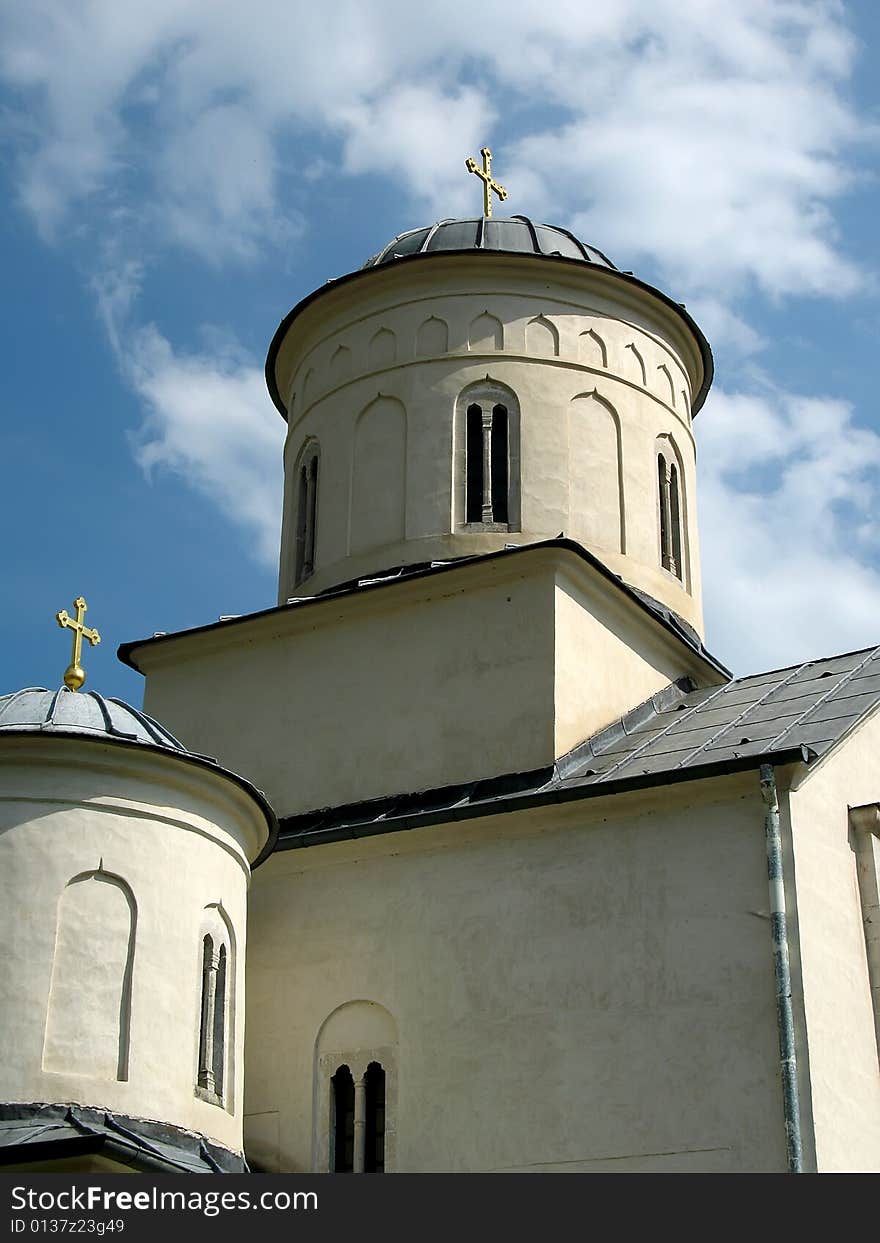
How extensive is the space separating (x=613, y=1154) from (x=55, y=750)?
171 inches

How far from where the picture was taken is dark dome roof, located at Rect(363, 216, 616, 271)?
17.0 metres

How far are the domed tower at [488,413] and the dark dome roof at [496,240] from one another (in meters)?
0.02

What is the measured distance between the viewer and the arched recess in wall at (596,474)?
15.9m

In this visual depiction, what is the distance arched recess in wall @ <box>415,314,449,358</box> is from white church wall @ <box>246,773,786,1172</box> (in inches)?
192

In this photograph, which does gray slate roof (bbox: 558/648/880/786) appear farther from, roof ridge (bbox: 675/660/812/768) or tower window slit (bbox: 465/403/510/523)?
tower window slit (bbox: 465/403/510/523)

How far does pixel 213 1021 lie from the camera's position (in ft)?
40.6

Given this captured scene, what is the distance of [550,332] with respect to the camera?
16.6 meters

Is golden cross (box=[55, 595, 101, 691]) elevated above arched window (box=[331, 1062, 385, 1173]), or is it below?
above

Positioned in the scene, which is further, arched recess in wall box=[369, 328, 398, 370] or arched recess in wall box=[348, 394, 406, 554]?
arched recess in wall box=[369, 328, 398, 370]

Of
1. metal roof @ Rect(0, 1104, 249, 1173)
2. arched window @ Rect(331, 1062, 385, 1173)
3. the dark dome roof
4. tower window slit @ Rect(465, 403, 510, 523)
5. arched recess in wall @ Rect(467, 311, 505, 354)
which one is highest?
the dark dome roof

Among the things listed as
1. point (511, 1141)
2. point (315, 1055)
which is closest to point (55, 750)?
point (315, 1055)

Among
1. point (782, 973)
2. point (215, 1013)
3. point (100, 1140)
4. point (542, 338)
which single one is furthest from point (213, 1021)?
point (542, 338)

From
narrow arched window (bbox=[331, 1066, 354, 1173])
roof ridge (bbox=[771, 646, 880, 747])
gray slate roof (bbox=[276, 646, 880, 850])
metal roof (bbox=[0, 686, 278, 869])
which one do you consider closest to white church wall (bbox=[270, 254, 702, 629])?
gray slate roof (bbox=[276, 646, 880, 850])

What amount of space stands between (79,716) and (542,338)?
5921 millimetres
